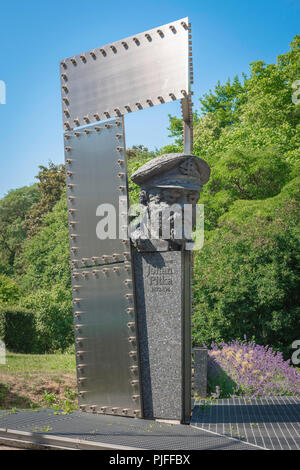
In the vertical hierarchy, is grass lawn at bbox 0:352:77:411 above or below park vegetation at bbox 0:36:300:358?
below

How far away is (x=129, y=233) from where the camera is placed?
6.33m

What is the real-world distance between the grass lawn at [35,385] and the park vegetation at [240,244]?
406cm

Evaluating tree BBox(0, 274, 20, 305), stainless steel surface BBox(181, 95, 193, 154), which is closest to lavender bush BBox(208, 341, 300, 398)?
stainless steel surface BBox(181, 95, 193, 154)

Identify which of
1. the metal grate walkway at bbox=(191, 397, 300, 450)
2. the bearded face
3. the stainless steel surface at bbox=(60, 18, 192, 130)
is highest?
the stainless steel surface at bbox=(60, 18, 192, 130)

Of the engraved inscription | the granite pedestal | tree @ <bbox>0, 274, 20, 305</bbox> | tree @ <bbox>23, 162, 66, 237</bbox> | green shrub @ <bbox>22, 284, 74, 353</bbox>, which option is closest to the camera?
the granite pedestal

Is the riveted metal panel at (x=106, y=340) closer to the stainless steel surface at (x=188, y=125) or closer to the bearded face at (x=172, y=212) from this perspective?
the bearded face at (x=172, y=212)

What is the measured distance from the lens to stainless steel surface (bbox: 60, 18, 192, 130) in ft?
19.9

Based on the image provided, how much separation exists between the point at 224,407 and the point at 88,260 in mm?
2961

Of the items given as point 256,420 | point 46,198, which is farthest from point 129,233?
point 46,198

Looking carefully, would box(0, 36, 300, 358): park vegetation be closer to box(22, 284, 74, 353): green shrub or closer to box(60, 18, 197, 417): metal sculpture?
box(22, 284, 74, 353): green shrub

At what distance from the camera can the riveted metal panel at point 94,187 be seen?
6.41 meters

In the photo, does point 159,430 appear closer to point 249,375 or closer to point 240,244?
point 249,375

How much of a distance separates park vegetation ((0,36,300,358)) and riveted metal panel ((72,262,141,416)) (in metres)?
6.47
